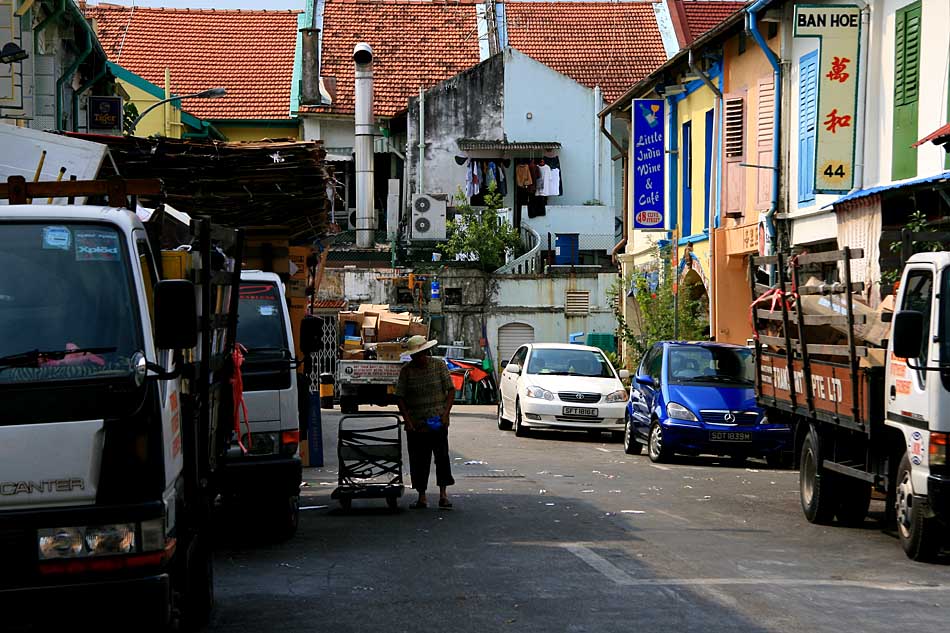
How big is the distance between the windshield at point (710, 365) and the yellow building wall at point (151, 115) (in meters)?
20.9

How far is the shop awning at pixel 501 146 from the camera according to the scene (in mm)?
45000

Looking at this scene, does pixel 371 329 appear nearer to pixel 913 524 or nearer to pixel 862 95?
pixel 862 95

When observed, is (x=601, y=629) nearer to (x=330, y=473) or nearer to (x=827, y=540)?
(x=827, y=540)

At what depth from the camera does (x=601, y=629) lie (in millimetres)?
7980

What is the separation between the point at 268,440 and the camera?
11844mm

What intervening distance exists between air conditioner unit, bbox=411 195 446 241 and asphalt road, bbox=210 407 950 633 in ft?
87.4

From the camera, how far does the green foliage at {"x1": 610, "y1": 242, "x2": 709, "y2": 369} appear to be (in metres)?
28.9

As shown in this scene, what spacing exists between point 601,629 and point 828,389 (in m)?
5.55

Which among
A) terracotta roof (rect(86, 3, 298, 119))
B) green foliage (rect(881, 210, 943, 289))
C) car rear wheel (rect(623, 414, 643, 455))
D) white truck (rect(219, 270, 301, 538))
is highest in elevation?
terracotta roof (rect(86, 3, 298, 119))

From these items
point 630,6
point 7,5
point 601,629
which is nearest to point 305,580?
point 601,629

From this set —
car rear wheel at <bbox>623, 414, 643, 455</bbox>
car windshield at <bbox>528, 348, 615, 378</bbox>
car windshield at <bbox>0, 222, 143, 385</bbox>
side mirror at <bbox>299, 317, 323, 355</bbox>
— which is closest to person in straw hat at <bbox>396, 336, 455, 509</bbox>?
side mirror at <bbox>299, 317, 323, 355</bbox>

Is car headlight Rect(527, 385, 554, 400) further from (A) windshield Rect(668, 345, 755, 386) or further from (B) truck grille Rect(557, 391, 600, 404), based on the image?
(A) windshield Rect(668, 345, 755, 386)

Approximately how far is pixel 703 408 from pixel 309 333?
750 cm

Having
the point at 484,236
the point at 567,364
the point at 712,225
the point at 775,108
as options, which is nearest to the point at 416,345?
the point at 567,364
